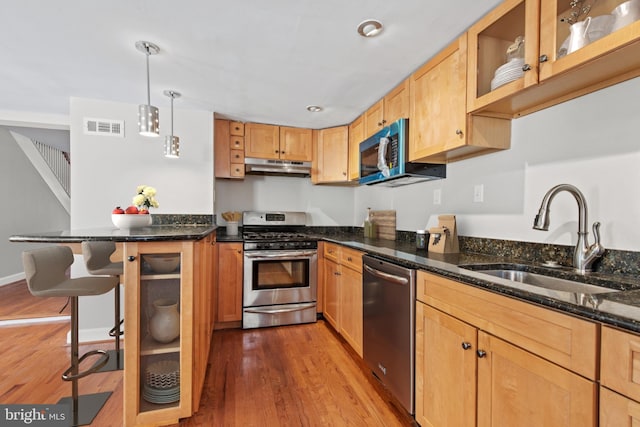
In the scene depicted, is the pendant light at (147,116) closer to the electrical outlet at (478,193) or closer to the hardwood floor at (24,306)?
the electrical outlet at (478,193)

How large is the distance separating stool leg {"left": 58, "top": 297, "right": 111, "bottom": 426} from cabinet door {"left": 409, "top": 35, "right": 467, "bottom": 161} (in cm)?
229

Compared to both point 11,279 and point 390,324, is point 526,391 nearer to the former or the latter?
point 390,324

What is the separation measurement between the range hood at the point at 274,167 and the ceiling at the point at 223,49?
65 cm

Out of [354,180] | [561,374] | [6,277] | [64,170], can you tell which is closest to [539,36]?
[561,374]

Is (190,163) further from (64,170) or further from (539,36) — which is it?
(64,170)

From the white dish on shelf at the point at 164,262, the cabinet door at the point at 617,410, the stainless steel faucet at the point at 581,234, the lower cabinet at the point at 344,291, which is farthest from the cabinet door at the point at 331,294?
the cabinet door at the point at 617,410

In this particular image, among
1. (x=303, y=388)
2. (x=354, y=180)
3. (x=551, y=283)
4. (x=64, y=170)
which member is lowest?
(x=303, y=388)

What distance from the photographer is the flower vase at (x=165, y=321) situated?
155 centimetres

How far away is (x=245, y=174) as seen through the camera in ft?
11.4

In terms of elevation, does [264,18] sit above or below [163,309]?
above

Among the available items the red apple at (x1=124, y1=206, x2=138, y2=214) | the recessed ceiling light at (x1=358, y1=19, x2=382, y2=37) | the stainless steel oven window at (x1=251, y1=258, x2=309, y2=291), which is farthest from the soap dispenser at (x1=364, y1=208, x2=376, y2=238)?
the red apple at (x1=124, y1=206, x2=138, y2=214)

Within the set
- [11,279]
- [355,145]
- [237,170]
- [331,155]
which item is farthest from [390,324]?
[11,279]

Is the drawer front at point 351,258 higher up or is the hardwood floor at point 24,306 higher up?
the drawer front at point 351,258

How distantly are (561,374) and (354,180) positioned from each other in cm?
256
